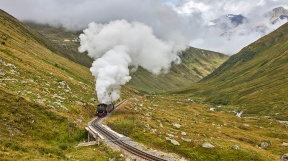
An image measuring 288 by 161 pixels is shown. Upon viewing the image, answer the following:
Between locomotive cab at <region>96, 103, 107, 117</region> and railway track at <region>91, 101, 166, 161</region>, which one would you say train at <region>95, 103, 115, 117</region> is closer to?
locomotive cab at <region>96, 103, 107, 117</region>

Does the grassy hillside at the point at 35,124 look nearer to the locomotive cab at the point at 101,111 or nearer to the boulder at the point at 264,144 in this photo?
the locomotive cab at the point at 101,111

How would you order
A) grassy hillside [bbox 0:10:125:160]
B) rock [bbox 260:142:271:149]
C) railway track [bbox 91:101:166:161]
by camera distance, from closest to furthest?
grassy hillside [bbox 0:10:125:160] < railway track [bbox 91:101:166:161] < rock [bbox 260:142:271:149]

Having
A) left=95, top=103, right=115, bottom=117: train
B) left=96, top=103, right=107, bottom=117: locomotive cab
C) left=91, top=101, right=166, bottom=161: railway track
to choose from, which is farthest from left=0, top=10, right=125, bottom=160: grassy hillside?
left=95, top=103, right=115, bottom=117: train

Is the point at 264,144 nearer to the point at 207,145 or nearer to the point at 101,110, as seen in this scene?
the point at 207,145

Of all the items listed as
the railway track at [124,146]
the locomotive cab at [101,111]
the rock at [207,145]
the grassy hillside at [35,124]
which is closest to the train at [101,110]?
the locomotive cab at [101,111]

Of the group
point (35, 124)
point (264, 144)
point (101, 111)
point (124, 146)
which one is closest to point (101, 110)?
point (101, 111)

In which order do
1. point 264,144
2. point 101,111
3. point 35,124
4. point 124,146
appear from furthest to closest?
point 264,144
point 101,111
point 35,124
point 124,146

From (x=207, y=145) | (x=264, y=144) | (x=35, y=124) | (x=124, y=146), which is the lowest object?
(x=264, y=144)

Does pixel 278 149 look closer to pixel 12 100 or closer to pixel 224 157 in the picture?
pixel 224 157

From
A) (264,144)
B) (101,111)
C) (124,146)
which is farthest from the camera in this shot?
(264,144)

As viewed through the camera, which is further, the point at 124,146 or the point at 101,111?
the point at 101,111

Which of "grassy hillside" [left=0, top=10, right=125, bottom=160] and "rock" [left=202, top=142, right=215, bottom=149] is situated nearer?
"grassy hillside" [left=0, top=10, right=125, bottom=160]

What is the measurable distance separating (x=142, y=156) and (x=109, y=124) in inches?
979

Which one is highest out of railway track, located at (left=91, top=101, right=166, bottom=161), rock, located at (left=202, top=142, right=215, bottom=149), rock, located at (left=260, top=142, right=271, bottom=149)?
rock, located at (left=202, top=142, right=215, bottom=149)
